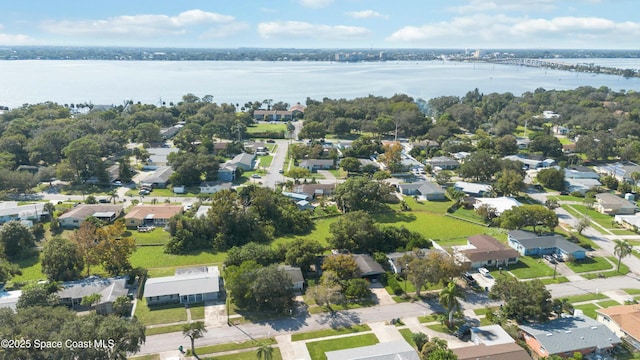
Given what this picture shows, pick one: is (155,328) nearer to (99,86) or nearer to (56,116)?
(56,116)

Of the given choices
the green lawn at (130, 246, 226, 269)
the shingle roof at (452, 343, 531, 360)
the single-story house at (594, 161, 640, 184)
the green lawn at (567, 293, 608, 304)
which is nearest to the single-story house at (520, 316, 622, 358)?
the shingle roof at (452, 343, 531, 360)

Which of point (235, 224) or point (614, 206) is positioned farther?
point (614, 206)

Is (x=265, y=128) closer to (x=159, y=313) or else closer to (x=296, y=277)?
(x=296, y=277)

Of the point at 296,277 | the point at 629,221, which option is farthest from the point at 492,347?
the point at 629,221

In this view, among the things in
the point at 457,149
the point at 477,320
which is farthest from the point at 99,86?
the point at 477,320

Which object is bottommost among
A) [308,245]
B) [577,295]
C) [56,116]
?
[577,295]
